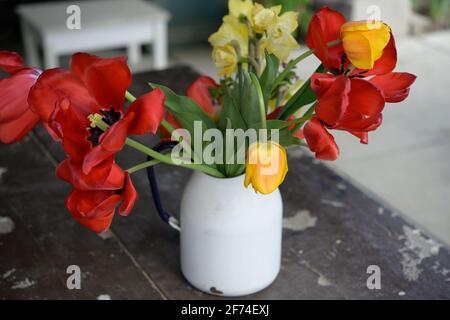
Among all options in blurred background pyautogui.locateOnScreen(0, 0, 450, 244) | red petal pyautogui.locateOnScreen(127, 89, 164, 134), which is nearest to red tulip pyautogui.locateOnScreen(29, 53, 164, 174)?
red petal pyautogui.locateOnScreen(127, 89, 164, 134)

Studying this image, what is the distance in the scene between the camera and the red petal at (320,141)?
0.86 meters

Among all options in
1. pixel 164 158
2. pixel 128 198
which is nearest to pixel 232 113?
pixel 164 158

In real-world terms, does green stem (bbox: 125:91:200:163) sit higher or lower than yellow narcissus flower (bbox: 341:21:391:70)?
lower

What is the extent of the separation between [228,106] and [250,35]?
4.1 inches

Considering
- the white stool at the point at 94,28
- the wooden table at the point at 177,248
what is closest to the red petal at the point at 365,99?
the wooden table at the point at 177,248

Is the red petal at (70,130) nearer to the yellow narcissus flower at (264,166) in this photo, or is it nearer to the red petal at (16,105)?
the red petal at (16,105)

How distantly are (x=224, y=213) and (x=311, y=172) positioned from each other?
0.49 metres

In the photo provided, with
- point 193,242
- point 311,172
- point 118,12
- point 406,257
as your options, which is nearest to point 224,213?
point 193,242

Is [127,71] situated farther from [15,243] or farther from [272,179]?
[15,243]

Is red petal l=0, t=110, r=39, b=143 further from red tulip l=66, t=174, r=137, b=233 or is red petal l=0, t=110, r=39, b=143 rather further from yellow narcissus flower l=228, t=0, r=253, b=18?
yellow narcissus flower l=228, t=0, r=253, b=18

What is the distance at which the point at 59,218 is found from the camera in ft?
4.43

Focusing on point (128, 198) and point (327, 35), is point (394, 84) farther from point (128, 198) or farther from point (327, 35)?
point (128, 198)

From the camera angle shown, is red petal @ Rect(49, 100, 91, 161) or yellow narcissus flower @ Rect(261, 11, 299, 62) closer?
red petal @ Rect(49, 100, 91, 161)

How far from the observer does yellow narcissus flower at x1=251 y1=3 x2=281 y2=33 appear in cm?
95
